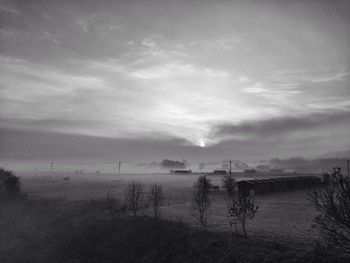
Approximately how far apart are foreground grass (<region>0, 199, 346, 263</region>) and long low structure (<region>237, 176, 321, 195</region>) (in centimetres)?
3641

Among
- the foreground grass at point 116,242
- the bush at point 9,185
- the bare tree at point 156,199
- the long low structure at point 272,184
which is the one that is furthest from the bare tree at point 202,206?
the bush at point 9,185

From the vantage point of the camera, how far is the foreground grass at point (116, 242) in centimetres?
2714

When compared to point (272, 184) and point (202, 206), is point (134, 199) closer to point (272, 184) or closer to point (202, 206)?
point (202, 206)

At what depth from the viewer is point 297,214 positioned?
44812mm

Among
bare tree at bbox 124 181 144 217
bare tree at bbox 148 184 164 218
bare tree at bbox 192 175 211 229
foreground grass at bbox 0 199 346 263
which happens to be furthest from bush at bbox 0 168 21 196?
bare tree at bbox 192 175 211 229

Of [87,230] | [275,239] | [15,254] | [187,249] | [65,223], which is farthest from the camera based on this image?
[65,223]

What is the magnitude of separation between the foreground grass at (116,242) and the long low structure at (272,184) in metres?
36.4

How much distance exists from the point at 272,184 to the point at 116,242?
56.0m

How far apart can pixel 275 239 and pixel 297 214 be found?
17.9 m

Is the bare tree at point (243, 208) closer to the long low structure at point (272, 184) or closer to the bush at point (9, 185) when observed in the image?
the long low structure at point (272, 184)

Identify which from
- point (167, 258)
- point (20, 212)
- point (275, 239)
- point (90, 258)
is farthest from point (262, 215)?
point (20, 212)

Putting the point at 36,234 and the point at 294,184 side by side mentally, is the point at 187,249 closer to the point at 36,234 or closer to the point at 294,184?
the point at 36,234

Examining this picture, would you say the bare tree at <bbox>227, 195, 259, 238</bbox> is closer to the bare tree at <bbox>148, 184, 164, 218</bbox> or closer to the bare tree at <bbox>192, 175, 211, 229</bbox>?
the bare tree at <bbox>192, 175, 211, 229</bbox>

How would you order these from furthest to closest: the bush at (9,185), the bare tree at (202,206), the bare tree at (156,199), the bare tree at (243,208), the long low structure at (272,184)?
the long low structure at (272,184) < the bush at (9,185) < the bare tree at (156,199) < the bare tree at (202,206) < the bare tree at (243,208)
